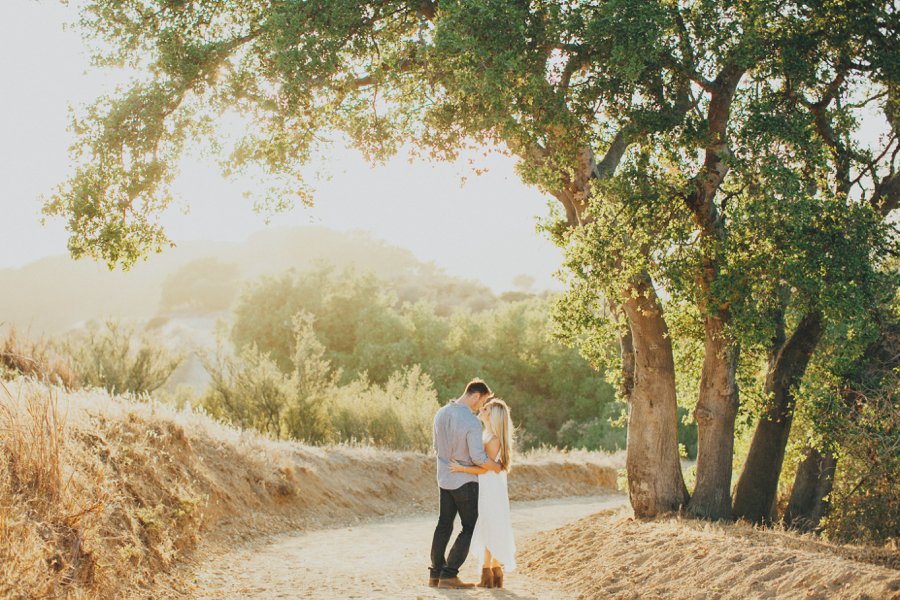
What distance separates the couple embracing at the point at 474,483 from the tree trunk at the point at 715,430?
3.76 metres

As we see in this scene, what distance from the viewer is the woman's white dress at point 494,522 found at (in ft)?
28.0

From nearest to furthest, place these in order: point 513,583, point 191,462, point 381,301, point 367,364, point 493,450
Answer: point 493,450 < point 513,583 < point 191,462 < point 367,364 < point 381,301

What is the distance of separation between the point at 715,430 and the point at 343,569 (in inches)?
213

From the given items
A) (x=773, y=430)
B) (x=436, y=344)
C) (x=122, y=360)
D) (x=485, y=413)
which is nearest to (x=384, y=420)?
(x=122, y=360)

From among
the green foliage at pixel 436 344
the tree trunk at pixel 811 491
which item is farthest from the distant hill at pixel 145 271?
the tree trunk at pixel 811 491

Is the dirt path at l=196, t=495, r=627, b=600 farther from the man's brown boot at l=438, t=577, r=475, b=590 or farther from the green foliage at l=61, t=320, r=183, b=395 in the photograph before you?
the green foliage at l=61, t=320, r=183, b=395

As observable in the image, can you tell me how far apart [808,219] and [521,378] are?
33490mm

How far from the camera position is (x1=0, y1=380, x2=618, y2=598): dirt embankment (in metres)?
6.54

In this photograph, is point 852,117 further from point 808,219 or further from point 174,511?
point 174,511

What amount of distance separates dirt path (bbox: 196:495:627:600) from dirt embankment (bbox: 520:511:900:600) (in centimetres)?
58

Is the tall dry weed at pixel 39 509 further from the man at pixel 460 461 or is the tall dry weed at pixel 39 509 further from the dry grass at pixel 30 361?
the dry grass at pixel 30 361

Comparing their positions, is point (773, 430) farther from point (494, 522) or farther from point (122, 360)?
point (122, 360)

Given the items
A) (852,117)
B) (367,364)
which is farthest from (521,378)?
(852,117)

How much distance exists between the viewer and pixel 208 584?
858cm
